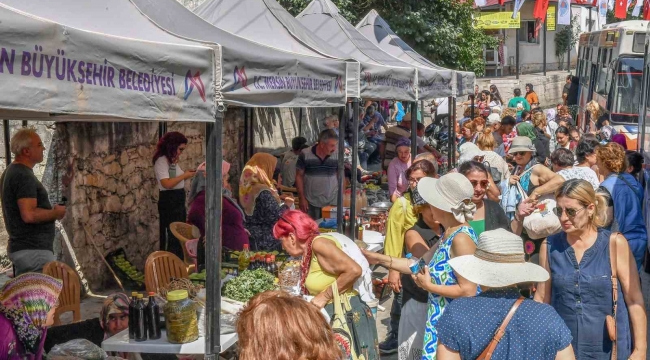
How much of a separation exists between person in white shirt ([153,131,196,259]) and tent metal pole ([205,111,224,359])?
11.7 feet

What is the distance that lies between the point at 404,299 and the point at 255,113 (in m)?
10.0

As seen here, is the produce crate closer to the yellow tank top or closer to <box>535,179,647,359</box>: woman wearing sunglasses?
the yellow tank top

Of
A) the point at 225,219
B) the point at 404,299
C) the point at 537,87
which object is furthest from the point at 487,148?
the point at 537,87

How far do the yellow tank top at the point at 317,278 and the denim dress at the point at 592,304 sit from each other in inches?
51.2

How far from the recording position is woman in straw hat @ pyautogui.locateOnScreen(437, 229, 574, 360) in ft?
10.4

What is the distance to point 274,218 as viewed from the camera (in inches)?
287

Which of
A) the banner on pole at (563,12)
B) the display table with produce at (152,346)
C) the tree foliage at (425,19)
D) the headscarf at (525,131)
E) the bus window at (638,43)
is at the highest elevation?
the banner on pole at (563,12)

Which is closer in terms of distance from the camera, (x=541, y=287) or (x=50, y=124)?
(x=541, y=287)

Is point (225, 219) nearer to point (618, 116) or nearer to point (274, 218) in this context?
point (274, 218)

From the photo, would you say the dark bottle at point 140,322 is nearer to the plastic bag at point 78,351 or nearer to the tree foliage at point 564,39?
the plastic bag at point 78,351

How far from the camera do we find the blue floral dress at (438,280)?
423 centimetres

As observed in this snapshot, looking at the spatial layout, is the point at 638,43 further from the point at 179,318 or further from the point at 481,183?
the point at 179,318

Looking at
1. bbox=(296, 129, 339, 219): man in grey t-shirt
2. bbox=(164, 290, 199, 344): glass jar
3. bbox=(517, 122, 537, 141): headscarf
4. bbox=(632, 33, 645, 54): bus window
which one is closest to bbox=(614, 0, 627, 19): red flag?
bbox=(632, 33, 645, 54): bus window

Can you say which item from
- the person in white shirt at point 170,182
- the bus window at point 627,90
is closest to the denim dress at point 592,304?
the person in white shirt at point 170,182
